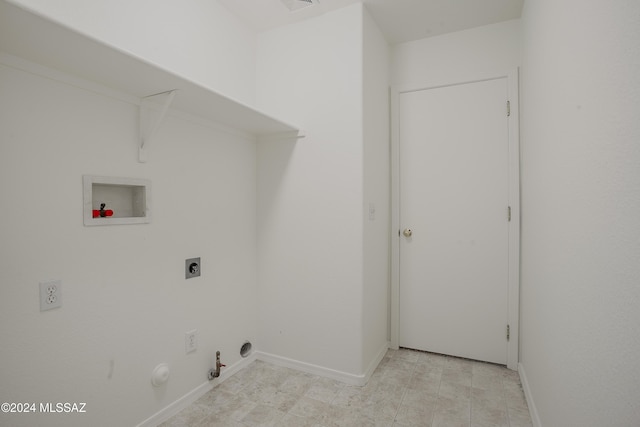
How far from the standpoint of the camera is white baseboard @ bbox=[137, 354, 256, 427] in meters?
1.63

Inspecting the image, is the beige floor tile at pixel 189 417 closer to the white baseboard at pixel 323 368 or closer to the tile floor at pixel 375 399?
the tile floor at pixel 375 399

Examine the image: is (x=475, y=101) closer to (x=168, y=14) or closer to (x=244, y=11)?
(x=244, y=11)

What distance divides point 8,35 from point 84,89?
354 millimetres

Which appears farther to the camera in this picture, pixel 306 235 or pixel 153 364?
pixel 306 235

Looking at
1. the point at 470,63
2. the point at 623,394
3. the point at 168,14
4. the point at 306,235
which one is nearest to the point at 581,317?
the point at 623,394

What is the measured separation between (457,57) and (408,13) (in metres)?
0.54

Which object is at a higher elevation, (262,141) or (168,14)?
(168,14)

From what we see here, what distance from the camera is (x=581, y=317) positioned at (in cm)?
101

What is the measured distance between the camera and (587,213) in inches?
38.1

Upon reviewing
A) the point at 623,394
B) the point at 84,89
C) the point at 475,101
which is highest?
the point at 475,101

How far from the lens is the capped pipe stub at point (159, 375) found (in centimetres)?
163

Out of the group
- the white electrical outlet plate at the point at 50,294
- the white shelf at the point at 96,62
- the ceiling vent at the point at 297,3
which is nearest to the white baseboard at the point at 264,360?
the white electrical outlet plate at the point at 50,294

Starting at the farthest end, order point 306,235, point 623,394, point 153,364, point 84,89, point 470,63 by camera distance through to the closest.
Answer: point 470,63
point 306,235
point 153,364
point 84,89
point 623,394

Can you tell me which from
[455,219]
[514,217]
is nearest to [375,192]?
[455,219]
